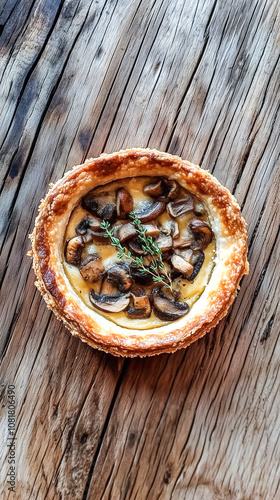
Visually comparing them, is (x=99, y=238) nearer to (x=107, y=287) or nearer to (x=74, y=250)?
(x=74, y=250)

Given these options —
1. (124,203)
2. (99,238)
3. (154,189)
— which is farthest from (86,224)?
(154,189)

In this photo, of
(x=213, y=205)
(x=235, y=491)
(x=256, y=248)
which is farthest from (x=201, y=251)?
(x=235, y=491)

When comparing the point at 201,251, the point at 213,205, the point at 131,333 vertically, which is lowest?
the point at 131,333

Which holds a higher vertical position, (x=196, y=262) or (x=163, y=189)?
(x=163, y=189)

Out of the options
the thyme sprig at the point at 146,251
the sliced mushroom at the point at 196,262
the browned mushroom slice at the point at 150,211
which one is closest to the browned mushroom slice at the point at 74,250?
the thyme sprig at the point at 146,251

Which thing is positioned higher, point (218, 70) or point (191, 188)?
point (218, 70)

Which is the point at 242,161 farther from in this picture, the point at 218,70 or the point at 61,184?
the point at 61,184

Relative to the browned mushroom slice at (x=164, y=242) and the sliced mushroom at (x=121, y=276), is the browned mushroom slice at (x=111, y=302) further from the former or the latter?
the browned mushroom slice at (x=164, y=242)
